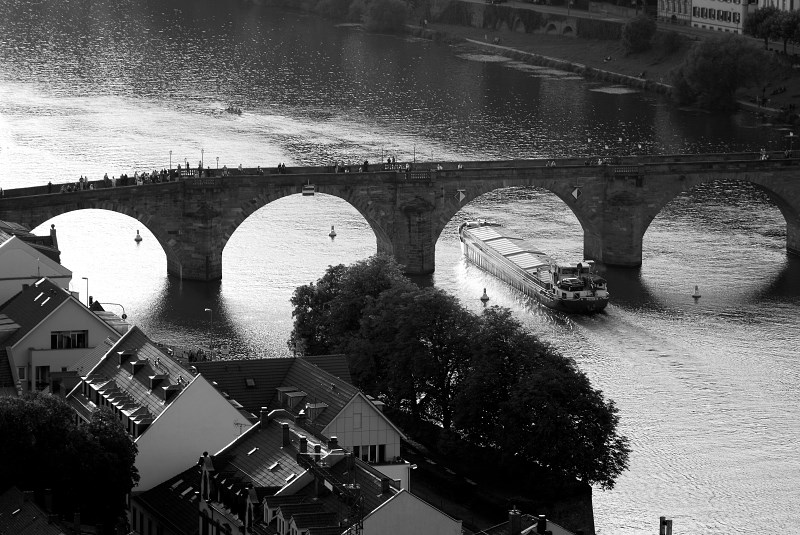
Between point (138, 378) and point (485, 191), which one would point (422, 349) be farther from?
point (485, 191)

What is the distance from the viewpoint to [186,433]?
107812 mm

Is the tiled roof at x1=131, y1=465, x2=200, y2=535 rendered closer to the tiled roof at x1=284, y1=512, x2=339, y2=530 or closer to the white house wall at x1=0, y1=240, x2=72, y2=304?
the tiled roof at x1=284, y1=512, x2=339, y2=530

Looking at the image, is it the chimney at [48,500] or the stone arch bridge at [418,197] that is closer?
the chimney at [48,500]

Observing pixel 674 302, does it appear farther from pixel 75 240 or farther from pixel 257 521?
pixel 257 521

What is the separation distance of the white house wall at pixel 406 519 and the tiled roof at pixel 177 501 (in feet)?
38.3

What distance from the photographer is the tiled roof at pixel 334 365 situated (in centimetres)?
11922

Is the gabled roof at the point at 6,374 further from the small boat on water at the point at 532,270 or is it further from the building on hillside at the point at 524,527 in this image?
the small boat on water at the point at 532,270

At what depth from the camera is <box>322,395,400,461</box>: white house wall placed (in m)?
110

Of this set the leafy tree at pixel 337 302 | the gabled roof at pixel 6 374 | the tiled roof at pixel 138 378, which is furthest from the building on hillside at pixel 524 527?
the leafy tree at pixel 337 302

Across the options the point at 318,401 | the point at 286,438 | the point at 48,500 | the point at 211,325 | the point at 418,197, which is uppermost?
the point at 418,197

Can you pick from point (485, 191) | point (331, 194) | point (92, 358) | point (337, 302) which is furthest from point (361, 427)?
point (485, 191)

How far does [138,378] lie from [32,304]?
16.7 meters

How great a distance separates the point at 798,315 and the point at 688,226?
2724cm

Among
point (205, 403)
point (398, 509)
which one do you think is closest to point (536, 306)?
point (205, 403)
